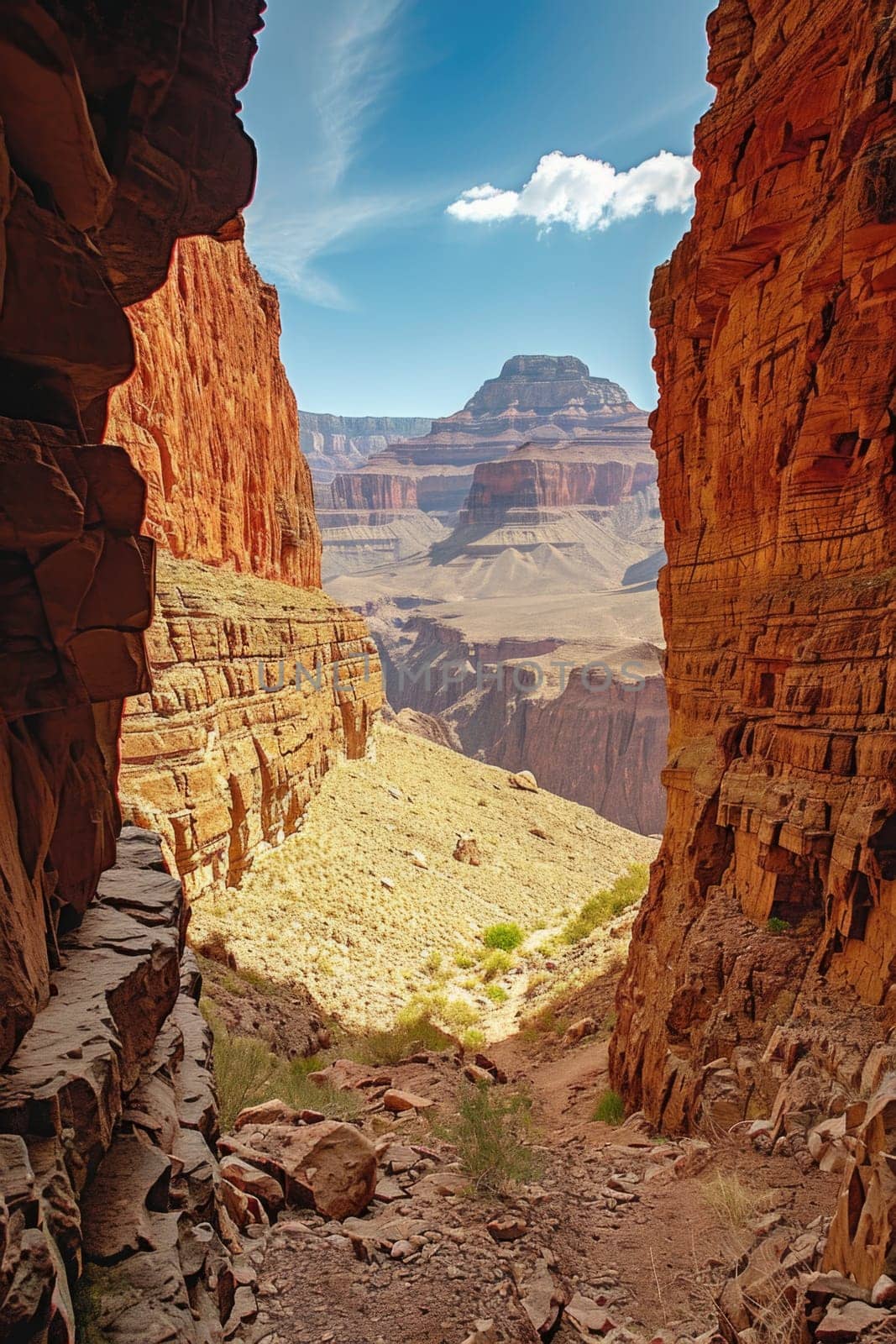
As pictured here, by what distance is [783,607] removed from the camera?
35.1ft

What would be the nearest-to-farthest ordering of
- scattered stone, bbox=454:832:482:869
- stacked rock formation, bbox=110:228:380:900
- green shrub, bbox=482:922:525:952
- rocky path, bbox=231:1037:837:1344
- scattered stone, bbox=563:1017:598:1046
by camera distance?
rocky path, bbox=231:1037:837:1344
scattered stone, bbox=563:1017:598:1046
stacked rock formation, bbox=110:228:380:900
green shrub, bbox=482:922:525:952
scattered stone, bbox=454:832:482:869

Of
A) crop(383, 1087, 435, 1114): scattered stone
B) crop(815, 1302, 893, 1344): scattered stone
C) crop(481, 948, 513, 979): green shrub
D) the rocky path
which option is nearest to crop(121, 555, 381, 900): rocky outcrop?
crop(481, 948, 513, 979): green shrub

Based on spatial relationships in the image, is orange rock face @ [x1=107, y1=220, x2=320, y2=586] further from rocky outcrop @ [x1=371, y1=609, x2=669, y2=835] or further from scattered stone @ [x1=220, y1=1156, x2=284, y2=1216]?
rocky outcrop @ [x1=371, y1=609, x2=669, y2=835]

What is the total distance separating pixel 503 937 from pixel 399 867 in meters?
4.47

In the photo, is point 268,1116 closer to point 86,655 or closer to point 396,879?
point 86,655

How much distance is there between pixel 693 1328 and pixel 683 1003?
5.62 meters

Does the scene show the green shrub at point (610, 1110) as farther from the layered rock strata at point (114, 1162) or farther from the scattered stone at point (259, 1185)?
the layered rock strata at point (114, 1162)

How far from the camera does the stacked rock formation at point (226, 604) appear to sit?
17484 mm

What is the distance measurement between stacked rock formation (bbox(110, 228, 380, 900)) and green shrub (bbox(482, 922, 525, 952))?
7.61m

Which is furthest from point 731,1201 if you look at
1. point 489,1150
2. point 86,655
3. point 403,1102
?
point 86,655

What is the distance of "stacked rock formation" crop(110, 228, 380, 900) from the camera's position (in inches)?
688

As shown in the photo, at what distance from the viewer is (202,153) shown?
5500 millimetres

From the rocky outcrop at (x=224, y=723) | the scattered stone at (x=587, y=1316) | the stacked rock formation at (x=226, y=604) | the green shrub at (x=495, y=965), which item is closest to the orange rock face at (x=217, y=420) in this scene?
the stacked rock formation at (x=226, y=604)

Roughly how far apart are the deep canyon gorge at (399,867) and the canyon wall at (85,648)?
3cm
